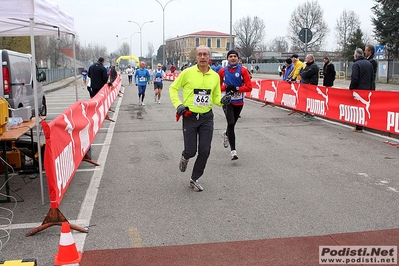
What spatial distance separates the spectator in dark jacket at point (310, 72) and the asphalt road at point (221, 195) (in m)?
4.33

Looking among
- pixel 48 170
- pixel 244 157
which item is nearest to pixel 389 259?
pixel 48 170

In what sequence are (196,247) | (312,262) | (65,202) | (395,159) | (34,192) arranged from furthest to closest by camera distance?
1. (395,159)
2. (34,192)
3. (65,202)
4. (196,247)
5. (312,262)

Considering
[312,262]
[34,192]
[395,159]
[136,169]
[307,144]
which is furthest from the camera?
[307,144]

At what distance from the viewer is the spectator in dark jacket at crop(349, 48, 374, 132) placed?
35.4 ft

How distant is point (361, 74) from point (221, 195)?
21.7ft

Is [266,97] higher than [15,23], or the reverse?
[15,23]

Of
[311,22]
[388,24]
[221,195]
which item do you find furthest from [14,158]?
Result: [311,22]

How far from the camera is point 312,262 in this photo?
3965 millimetres

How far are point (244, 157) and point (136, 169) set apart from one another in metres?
2.09

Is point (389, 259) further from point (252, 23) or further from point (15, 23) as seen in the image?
point (252, 23)

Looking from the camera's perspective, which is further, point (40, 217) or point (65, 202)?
point (65, 202)

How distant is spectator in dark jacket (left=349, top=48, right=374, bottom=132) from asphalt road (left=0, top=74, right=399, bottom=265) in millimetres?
1507

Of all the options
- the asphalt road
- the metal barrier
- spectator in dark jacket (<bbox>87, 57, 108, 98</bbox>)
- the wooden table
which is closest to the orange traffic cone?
the asphalt road

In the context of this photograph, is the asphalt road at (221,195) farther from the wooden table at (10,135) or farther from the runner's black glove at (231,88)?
the runner's black glove at (231,88)
